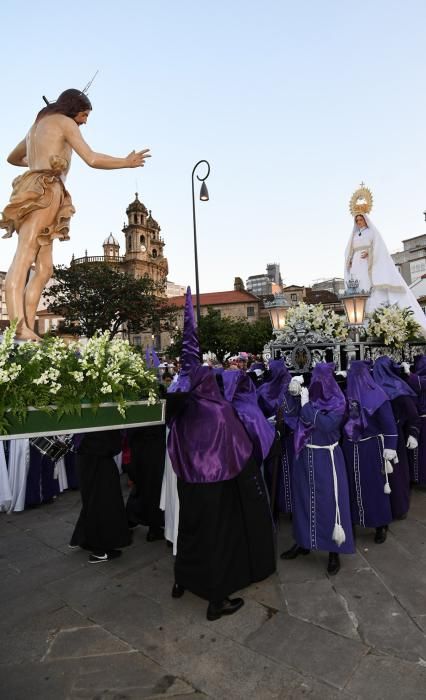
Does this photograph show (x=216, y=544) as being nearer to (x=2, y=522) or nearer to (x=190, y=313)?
(x=190, y=313)

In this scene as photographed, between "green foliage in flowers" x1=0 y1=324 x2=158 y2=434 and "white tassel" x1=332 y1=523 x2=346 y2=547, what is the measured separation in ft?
7.26

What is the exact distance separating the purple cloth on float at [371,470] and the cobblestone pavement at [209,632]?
364 mm

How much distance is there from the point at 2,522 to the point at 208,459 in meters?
3.97

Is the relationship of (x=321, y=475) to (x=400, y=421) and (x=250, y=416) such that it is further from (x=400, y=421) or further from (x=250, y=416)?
(x=400, y=421)

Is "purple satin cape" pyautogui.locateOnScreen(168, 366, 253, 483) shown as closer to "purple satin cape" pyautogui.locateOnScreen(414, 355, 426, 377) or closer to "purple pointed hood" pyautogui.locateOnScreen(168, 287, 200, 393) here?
"purple pointed hood" pyautogui.locateOnScreen(168, 287, 200, 393)

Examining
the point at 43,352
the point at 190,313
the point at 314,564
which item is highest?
the point at 190,313

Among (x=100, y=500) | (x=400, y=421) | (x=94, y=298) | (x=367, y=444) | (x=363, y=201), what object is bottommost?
(x=100, y=500)

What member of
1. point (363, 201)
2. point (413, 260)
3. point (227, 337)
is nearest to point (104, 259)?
point (227, 337)

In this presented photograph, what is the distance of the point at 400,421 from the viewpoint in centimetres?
574

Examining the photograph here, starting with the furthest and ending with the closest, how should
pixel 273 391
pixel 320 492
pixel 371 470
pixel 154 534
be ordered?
pixel 273 391
pixel 154 534
pixel 371 470
pixel 320 492

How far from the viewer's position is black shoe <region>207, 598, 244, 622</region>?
3.53 m

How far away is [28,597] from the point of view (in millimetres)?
3986

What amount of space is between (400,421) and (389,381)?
1.86 ft

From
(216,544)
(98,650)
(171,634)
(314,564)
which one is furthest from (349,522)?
(98,650)
